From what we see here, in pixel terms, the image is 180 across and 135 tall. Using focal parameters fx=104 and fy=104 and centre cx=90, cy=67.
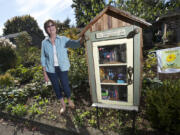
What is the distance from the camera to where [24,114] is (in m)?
2.84

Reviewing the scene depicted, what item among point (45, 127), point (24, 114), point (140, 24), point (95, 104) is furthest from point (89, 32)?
point (24, 114)

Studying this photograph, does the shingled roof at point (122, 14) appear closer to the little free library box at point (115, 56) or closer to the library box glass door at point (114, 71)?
the little free library box at point (115, 56)

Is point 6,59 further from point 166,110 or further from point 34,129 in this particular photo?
point 166,110

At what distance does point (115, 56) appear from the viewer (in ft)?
6.10

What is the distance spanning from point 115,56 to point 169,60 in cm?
163

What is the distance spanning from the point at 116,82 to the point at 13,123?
3.18m

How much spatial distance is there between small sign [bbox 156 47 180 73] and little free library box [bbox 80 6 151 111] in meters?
1.40

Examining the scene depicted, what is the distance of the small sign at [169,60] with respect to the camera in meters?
2.44

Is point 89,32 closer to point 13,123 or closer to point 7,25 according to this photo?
point 13,123

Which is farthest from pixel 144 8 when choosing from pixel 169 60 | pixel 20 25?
pixel 20 25

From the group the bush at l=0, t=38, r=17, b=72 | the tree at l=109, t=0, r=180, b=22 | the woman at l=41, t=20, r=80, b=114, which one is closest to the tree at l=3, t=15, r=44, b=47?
the bush at l=0, t=38, r=17, b=72

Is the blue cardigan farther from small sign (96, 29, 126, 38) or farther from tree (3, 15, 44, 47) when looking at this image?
tree (3, 15, 44, 47)

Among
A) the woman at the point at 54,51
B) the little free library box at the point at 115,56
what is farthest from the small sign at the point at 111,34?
the woman at the point at 54,51

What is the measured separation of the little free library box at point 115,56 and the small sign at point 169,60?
55.1 inches
